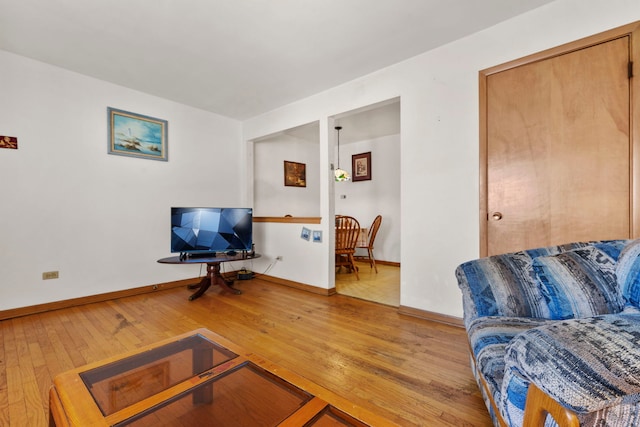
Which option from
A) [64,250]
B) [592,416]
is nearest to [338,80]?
[592,416]

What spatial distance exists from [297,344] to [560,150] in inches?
91.3

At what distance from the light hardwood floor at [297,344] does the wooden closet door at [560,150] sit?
1022 millimetres

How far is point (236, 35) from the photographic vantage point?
229 cm

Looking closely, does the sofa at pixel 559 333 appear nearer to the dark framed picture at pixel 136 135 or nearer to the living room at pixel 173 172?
the living room at pixel 173 172

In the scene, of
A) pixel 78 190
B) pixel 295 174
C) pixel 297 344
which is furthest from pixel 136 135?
pixel 297 344

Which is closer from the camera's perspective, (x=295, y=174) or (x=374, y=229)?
(x=374, y=229)

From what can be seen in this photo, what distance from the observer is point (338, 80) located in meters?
3.03

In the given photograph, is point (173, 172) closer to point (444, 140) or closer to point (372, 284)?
point (372, 284)

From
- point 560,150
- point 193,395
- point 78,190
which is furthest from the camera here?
point 78,190

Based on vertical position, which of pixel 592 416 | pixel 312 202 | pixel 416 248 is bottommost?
pixel 592 416

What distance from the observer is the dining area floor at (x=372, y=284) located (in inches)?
122

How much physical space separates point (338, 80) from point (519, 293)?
2.65 m

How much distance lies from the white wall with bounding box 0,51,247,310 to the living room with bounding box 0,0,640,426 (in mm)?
10

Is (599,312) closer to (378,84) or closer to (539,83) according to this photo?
(539,83)
